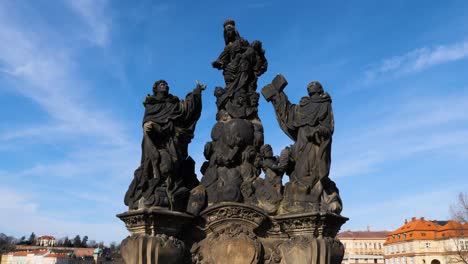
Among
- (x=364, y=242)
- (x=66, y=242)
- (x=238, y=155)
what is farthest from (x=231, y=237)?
(x=66, y=242)

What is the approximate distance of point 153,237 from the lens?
6.57 m

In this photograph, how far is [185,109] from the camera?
24.7ft

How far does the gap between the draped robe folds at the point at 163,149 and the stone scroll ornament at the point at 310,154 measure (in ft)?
5.22

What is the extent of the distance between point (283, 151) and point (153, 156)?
2023 mm

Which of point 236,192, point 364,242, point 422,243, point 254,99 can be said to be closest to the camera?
point 236,192

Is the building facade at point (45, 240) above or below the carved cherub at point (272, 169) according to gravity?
above

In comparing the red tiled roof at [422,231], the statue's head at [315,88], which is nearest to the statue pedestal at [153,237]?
the statue's head at [315,88]

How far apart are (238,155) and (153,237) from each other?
6.51 feet

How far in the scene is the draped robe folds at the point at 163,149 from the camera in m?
6.91

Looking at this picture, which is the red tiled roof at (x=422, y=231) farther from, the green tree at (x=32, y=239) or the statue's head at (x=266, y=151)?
the green tree at (x=32, y=239)

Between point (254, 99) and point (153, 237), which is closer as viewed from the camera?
point (153, 237)

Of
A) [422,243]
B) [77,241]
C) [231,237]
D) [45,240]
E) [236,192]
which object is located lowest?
[422,243]

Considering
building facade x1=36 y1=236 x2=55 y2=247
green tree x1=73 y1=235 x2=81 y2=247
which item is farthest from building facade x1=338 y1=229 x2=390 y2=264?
building facade x1=36 y1=236 x2=55 y2=247

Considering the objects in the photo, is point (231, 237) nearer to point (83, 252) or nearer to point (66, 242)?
point (83, 252)
